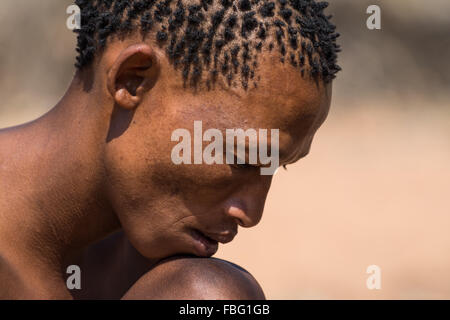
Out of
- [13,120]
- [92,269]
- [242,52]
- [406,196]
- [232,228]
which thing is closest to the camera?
[242,52]

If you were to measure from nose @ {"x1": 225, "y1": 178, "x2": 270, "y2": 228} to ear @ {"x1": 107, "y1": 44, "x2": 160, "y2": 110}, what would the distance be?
0.28 m

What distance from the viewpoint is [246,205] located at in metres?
1.55

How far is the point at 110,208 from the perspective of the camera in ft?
5.44

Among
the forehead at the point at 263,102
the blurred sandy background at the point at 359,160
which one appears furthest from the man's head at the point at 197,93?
the blurred sandy background at the point at 359,160

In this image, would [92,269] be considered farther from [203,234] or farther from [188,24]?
[188,24]

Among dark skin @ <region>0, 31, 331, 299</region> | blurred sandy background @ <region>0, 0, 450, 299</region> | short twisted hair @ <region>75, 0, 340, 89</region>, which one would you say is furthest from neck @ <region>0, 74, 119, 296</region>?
blurred sandy background @ <region>0, 0, 450, 299</region>

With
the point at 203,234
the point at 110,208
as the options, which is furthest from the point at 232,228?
the point at 110,208

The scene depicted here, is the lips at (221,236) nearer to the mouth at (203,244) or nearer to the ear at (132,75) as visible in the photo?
the mouth at (203,244)

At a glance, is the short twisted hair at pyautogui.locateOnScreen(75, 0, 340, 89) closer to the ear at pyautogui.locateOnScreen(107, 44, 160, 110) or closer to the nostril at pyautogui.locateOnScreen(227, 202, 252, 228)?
the ear at pyautogui.locateOnScreen(107, 44, 160, 110)

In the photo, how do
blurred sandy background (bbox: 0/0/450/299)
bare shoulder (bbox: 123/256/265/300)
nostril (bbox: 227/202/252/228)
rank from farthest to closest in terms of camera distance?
blurred sandy background (bbox: 0/0/450/299) < nostril (bbox: 227/202/252/228) < bare shoulder (bbox: 123/256/265/300)

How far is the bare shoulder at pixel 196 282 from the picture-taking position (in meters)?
1.42

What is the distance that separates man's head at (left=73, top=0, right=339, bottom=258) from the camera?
148cm

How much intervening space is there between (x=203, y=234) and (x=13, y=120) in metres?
5.46

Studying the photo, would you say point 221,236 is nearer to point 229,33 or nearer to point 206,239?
point 206,239
